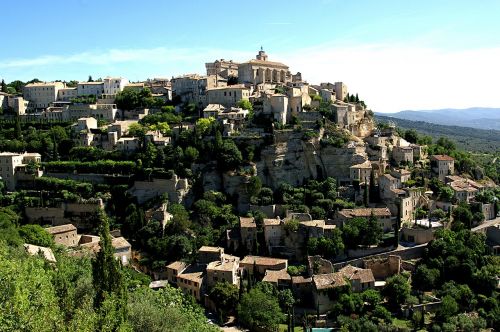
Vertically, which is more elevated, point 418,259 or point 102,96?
point 102,96

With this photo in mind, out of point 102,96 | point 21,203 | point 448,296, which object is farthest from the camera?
point 102,96

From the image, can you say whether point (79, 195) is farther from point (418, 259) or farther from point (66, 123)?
point (418, 259)

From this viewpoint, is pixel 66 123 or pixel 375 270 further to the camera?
pixel 66 123

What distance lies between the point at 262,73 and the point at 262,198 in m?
26.9

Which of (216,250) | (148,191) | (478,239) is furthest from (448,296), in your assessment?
(148,191)

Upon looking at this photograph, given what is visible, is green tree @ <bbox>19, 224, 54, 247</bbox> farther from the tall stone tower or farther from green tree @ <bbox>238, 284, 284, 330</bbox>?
the tall stone tower

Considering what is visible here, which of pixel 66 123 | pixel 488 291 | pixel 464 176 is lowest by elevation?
pixel 488 291

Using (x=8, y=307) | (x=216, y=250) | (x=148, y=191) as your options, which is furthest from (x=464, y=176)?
(x=8, y=307)

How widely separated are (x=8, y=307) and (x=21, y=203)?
35.6 meters

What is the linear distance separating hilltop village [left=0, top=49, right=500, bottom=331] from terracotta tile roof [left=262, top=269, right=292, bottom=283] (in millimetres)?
145

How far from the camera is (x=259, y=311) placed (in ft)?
115

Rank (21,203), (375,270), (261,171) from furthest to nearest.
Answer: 1. (261,171)
2. (21,203)
3. (375,270)

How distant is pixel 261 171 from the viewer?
53594 millimetres

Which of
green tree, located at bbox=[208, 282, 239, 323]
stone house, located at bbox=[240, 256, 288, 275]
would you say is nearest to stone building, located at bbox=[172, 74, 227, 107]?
stone house, located at bbox=[240, 256, 288, 275]
